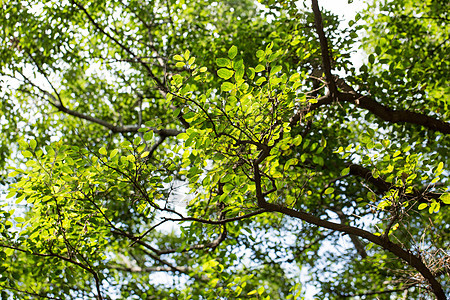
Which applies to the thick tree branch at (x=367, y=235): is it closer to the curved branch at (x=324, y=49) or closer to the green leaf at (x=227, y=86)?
the green leaf at (x=227, y=86)

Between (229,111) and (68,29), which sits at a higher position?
(68,29)

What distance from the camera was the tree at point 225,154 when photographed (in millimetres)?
4156

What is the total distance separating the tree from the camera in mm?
4156

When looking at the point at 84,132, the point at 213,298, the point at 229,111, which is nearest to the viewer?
the point at 229,111

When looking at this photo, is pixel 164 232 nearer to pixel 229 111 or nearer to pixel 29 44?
pixel 29 44

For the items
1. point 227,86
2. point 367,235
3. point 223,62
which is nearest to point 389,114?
point 367,235

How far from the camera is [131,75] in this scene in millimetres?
9844

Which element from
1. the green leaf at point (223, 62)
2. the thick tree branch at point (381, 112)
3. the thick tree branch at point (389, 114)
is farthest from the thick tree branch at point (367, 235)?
the thick tree branch at point (389, 114)

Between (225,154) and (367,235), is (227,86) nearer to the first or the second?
(225,154)

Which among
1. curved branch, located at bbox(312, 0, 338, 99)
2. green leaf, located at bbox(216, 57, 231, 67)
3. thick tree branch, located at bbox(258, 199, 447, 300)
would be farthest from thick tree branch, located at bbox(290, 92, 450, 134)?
green leaf, located at bbox(216, 57, 231, 67)

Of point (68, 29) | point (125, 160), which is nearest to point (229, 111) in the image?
point (125, 160)

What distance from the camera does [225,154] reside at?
12.2ft

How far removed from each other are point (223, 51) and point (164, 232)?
8220 millimetres

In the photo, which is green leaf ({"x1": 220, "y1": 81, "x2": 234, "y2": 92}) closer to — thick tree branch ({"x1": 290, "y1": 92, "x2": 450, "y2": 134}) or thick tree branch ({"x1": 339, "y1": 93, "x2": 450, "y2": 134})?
thick tree branch ({"x1": 290, "y1": 92, "x2": 450, "y2": 134})
